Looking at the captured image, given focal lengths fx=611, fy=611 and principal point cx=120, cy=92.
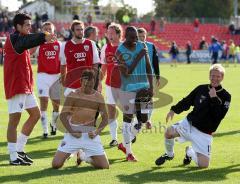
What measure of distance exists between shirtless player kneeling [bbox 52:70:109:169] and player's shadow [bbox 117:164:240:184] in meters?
0.64

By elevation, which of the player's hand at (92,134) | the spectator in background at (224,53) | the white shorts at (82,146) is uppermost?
the player's hand at (92,134)

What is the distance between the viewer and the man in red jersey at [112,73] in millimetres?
10919

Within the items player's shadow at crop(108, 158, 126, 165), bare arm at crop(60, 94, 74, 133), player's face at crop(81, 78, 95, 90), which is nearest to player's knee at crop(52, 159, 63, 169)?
bare arm at crop(60, 94, 74, 133)

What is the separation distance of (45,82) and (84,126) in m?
3.32

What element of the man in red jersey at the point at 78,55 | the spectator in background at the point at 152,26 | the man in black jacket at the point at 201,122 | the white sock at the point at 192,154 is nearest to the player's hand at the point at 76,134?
the man in black jacket at the point at 201,122

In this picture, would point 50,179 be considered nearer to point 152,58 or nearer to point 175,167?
point 175,167

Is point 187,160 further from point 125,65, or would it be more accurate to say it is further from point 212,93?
point 125,65

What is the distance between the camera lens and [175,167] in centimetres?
898

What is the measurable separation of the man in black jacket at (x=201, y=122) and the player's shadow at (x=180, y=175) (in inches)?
9.1

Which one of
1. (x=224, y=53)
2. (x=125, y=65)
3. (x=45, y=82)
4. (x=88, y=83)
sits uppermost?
(x=125, y=65)

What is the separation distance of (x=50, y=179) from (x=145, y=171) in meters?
1.42

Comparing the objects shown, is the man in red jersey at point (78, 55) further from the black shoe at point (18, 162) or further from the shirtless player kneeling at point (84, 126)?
the black shoe at point (18, 162)

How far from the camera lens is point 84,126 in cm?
895

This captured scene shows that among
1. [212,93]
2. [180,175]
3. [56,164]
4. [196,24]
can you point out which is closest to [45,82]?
[56,164]
